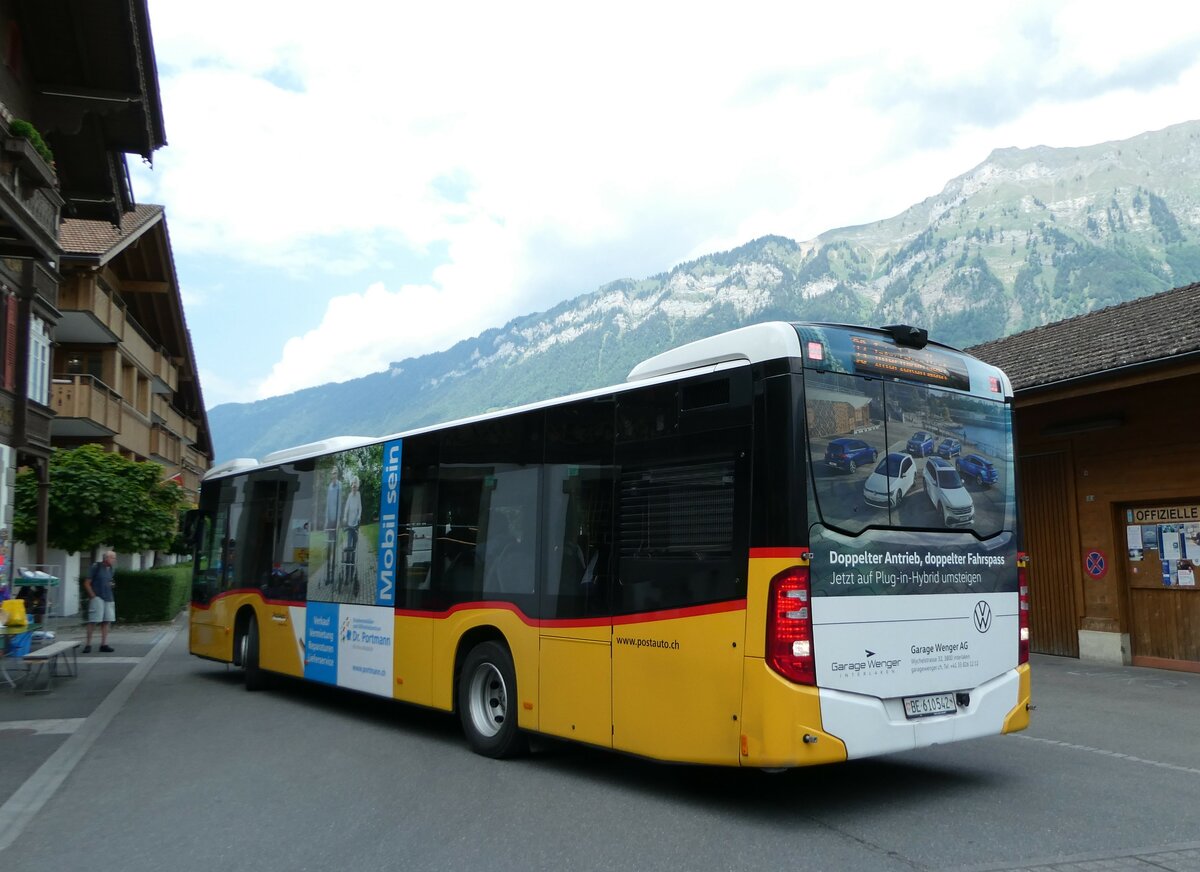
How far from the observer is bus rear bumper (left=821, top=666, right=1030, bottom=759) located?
613 cm

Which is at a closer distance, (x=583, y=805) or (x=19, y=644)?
(x=583, y=805)

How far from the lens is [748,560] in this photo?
620 cm

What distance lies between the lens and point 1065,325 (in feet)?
61.8

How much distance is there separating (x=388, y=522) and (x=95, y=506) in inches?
659

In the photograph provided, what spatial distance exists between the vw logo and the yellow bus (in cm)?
2

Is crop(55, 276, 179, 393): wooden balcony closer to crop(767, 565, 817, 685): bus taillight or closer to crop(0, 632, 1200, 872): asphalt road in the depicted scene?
crop(0, 632, 1200, 872): asphalt road

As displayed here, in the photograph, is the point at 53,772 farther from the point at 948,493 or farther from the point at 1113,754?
the point at 1113,754

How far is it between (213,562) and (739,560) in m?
10.1

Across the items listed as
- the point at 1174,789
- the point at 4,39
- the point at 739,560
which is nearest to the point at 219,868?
the point at 739,560

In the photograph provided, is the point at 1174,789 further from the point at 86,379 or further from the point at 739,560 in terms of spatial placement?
the point at 86,379

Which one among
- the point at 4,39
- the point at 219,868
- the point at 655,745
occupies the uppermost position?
the point at 4,39

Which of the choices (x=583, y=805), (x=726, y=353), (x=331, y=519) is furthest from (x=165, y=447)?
(x=726, y=353)

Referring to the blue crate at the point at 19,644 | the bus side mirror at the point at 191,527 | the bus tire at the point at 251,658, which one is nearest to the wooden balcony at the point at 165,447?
the bus side mirror at the point at 191,527

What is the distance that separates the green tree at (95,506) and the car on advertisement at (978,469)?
70.0 feet
